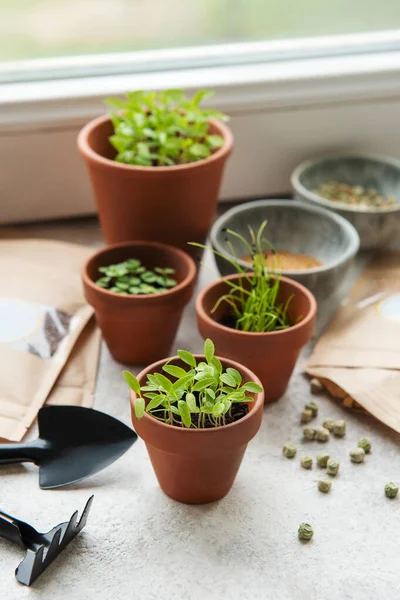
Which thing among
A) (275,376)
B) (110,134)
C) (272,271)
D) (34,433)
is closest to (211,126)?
(110,134)

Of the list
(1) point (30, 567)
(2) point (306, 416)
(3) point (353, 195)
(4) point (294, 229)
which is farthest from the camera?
(3) point (353, 195)

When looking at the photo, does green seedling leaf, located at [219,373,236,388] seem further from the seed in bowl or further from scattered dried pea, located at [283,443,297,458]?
the seed in bowl

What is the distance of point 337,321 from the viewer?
3.85 ft

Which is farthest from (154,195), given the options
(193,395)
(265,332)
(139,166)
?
(193,395)

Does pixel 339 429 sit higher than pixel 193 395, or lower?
lower

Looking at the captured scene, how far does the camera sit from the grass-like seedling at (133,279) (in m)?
1.06

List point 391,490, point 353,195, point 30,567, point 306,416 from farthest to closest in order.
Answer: point 353,195, point 306,416, point 391,490, point 30,567

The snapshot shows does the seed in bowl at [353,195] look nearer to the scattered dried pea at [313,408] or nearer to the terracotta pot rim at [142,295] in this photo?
the terracotta pot rim at [142,295]

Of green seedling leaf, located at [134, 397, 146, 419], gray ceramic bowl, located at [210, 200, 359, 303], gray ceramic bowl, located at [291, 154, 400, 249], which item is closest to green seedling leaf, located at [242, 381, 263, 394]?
green seedling leaf, located at [134, 397, 146, 419]

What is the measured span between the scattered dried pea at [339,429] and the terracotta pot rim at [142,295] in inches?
9.9

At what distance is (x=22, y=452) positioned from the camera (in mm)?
923

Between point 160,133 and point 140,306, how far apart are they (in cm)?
25

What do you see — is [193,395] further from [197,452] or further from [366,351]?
[366,351]

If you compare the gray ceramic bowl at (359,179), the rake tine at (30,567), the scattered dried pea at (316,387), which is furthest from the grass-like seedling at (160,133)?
the rake tine at (30,567)
